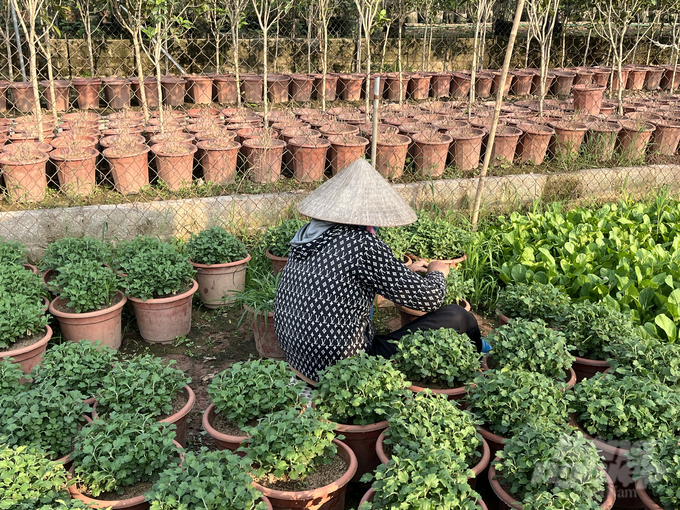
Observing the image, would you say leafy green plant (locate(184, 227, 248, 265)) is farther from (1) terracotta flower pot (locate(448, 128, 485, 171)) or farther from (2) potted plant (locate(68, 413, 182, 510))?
(1) terracotta flower pot (locate(448, 128, 485, 171))

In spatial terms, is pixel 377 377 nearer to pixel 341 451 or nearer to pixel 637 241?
pixel 341 451

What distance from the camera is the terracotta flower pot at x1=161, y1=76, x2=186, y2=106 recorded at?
8.00 m

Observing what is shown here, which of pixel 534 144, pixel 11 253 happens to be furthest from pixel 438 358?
pixel 534 144

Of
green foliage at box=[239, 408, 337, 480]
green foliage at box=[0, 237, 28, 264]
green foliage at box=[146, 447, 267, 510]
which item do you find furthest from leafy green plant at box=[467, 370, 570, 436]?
green foliage at box=[0, 237, 28, 264]

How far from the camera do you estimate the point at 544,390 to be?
8.65 feet

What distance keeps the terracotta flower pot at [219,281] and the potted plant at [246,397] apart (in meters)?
1.62

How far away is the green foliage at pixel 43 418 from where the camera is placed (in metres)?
2.46

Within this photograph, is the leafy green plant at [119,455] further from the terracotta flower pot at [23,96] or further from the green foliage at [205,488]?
the terracotta flower pot at [23,96]

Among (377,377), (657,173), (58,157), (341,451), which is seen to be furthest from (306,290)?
(657,173)

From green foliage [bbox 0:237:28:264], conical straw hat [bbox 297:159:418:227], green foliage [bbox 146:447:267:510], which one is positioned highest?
conical straw hat [bbox 297:159:418:227]

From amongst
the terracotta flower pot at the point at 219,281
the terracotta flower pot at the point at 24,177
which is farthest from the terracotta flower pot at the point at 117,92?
the terracotta flower pot at the point at 219,281

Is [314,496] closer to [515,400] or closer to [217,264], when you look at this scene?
[515,400]

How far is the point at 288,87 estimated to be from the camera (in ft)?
28.4

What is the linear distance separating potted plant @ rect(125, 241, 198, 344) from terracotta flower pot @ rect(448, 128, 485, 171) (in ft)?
10.7
